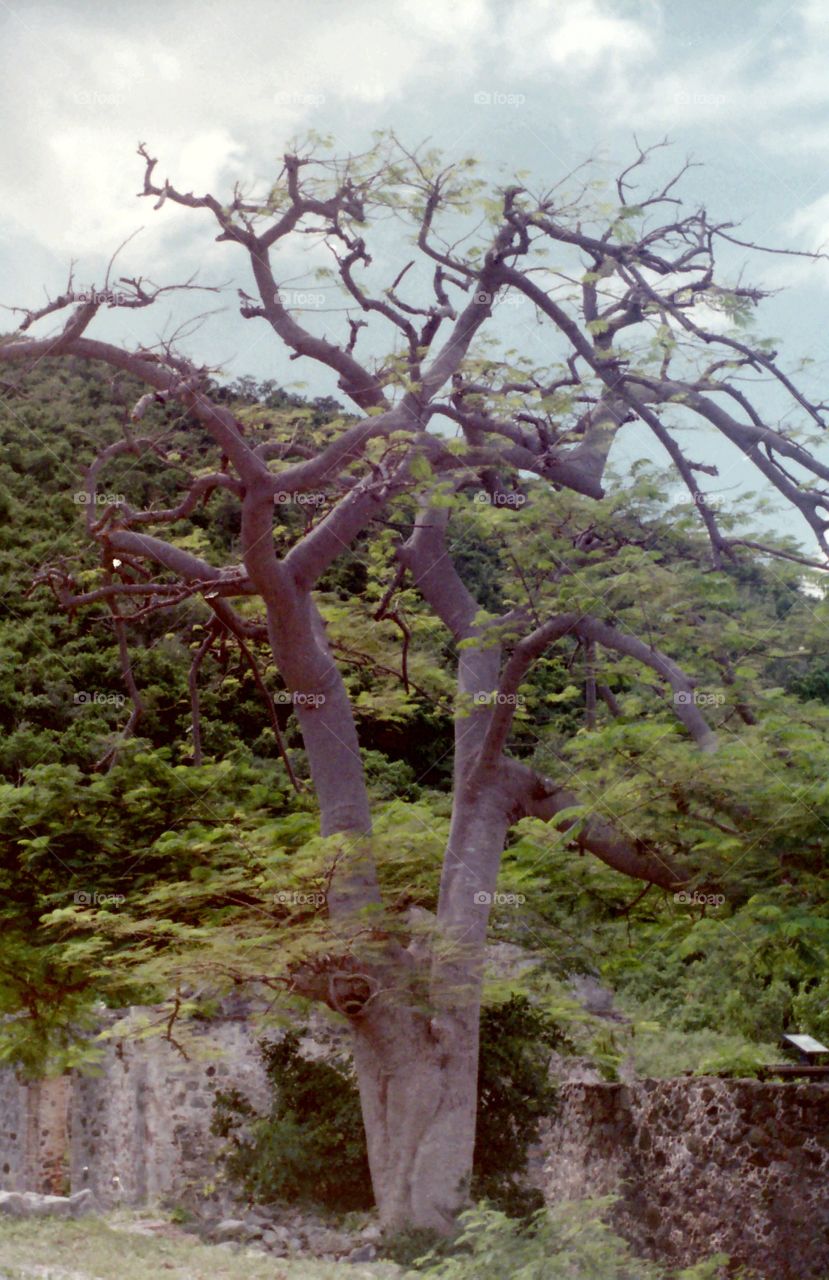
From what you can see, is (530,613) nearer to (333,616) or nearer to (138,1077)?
(333,616)

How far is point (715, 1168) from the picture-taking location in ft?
32.1

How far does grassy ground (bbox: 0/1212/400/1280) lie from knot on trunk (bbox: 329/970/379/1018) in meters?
1.72

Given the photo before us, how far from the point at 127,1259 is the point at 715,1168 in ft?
14.1

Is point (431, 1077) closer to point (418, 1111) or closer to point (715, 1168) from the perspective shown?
point (418, 1111)

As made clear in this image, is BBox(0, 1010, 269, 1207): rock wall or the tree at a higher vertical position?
the tree

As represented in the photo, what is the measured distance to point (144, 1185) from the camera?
14.2 meters

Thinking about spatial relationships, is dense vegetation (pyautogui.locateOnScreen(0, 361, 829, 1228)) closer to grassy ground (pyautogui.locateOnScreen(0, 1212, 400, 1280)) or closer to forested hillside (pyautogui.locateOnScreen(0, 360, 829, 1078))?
forested hillside (pyautogui.locateOnScreen(0, 360, 829, 1078))

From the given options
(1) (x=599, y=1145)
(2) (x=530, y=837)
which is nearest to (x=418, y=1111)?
(1) (x=599, y=1145)

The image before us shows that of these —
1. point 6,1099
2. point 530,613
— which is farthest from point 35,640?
point 530,613

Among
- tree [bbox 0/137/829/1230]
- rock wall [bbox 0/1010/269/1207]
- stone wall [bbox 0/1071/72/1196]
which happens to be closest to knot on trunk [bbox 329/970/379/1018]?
tree [bbox 0/137/829/1230]

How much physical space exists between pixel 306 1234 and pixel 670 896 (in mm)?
4388

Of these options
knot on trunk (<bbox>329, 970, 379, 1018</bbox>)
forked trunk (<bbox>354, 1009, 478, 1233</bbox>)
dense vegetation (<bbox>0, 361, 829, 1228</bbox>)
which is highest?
dense vegetation (<bbox>0, 361, 829, 1228</bbox>)

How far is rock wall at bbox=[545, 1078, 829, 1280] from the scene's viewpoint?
9.06 metres

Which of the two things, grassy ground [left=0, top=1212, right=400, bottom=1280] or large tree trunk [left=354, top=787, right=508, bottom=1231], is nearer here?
grassy ground [left=0, top=1212, right=400, bottom=1280]
